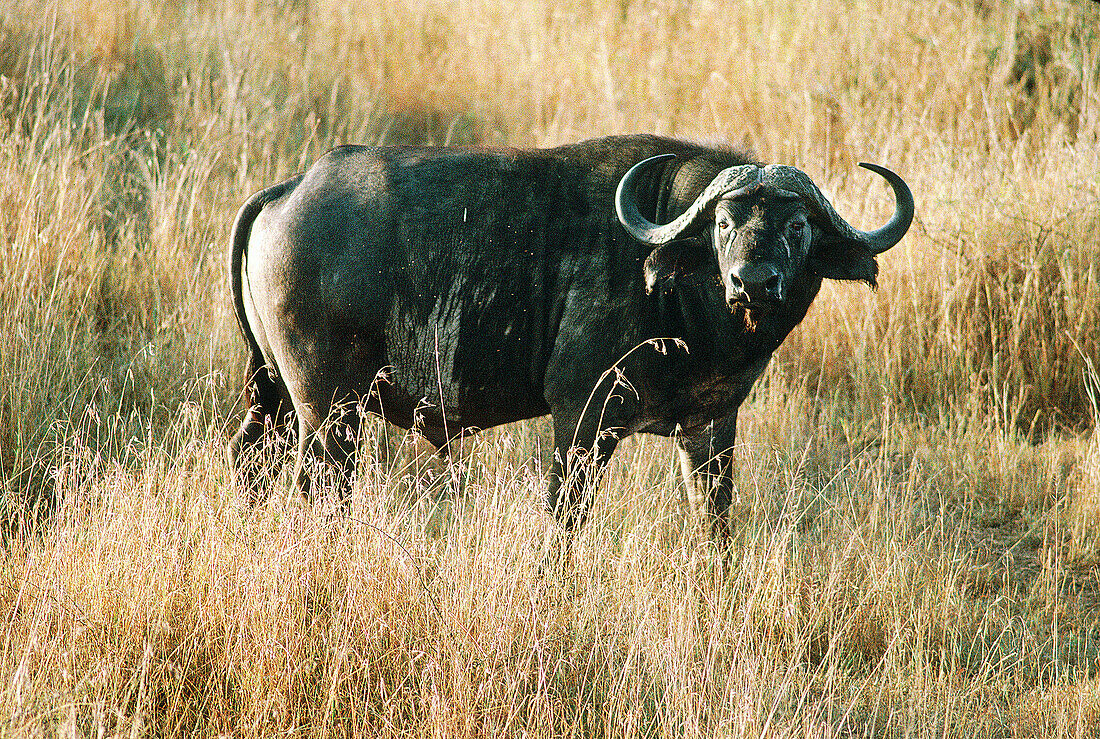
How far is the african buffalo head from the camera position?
145 inches

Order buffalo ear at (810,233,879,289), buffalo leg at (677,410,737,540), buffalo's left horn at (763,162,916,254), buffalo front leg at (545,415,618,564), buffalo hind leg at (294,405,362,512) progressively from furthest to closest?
buffalo leg at (677,410,737,540) < buffalo hind leg at (294,405,362,512) < buffalo ear at (810,233,879,289) < buffalo front leg at (545,415,618,564) < buffalo's left horn at (763,162,916,254)

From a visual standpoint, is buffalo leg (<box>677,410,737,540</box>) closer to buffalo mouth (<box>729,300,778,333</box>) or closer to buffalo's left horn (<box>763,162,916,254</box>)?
buffalo mouth (<box>729,300,778,333</box>)

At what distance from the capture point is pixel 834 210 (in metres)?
4.00

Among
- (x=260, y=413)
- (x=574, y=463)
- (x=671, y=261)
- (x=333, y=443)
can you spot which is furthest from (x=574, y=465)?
(x=260, y=413)

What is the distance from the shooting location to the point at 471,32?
33.5 ft

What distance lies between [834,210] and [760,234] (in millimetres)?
470

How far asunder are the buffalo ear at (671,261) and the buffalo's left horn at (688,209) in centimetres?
6

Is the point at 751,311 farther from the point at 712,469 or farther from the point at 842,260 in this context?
the point at 712,469

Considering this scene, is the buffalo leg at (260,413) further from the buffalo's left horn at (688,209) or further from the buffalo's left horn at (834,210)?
the buffalo's left horn at (834,210)

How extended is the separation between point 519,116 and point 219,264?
3.83 metres

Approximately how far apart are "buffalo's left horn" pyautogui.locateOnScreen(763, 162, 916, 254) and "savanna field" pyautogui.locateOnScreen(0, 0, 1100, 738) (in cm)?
101

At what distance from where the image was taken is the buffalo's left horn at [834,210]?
12.6 ft

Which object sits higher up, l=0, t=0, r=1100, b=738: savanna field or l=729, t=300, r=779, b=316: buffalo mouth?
l=729, t=300, r=779, b=316: buffalo mouth

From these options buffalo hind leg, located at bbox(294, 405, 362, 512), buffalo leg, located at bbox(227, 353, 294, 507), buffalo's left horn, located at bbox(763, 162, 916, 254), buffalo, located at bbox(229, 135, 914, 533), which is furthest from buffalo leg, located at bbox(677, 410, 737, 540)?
buffalo leg, located at bbox(227, 353, 294, 507)
